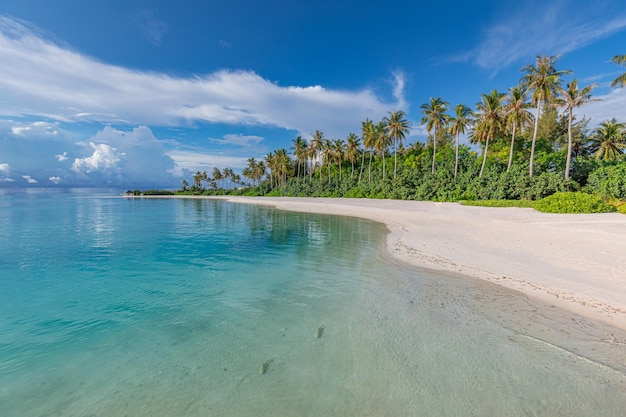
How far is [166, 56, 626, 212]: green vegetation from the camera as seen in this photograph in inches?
1122

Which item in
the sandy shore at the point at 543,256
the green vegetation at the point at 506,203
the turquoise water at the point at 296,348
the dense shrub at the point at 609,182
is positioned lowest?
the turquoise water at the point at 296,348

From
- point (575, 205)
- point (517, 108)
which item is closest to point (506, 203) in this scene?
point (575, 205)

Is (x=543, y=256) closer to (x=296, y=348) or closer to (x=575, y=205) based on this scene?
(x=296, y=348)

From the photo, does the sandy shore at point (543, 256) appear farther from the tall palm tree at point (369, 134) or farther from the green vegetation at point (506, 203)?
the tall palm tree at point (369, 134)

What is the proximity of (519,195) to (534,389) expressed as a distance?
32.9 metres

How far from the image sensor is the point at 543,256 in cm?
1116

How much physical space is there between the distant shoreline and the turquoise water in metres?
0.94

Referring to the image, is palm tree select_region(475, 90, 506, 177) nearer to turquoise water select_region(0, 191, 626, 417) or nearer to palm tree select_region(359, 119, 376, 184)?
palm tree select_region(359, 119, 376, 184)

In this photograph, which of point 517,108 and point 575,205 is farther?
point 517,108

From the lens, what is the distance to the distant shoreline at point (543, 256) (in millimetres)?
7574

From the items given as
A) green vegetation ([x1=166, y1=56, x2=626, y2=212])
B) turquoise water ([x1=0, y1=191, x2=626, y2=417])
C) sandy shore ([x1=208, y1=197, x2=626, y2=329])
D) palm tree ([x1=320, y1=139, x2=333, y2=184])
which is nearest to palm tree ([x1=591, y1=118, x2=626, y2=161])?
green vegetation ([x1=166, y1=56, x2=626, y2=212])

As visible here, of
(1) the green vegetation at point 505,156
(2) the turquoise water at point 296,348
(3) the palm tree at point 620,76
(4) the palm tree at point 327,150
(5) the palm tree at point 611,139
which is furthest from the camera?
(4) the palm tree at point 327,150

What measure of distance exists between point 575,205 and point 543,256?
47.9ft

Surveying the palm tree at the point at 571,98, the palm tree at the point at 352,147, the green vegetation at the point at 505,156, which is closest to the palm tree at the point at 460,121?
the green vegetation at the point at 505,156
